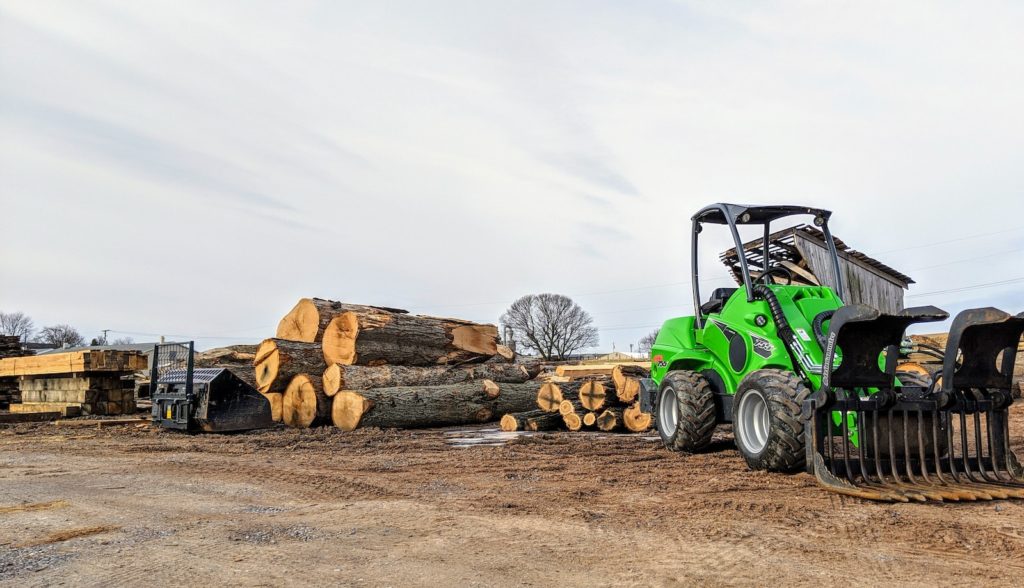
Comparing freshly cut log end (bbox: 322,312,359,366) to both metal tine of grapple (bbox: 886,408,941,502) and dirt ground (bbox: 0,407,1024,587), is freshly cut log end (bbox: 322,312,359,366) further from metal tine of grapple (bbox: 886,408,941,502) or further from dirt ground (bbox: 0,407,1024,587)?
metal tine of grapple (bbox: 886,408,941,502)

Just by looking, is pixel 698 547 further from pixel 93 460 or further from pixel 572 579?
pixel 93 460

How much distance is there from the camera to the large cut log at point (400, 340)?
13.1 meters

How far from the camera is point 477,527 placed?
4.44 meters

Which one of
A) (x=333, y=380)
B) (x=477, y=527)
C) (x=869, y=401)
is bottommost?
(x=477, y=527)

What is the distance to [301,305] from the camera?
13.8 metres

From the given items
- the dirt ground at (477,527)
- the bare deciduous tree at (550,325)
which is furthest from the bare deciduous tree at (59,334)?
the dirt ground at (477,527)

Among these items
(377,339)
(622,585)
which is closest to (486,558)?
(622,585)

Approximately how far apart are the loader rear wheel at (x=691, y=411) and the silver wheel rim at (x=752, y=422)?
0.91 metres

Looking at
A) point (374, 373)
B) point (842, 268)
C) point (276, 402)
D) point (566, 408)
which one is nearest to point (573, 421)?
Result: point (566, 408)

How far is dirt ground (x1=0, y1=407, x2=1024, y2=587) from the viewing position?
3.47 meters

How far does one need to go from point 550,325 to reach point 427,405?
1944 inches

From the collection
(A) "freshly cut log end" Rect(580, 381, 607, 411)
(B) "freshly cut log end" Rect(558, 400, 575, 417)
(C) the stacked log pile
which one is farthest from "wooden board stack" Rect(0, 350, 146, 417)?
(A) "freshly cut log end" Rect(580, 381, 607, 411)

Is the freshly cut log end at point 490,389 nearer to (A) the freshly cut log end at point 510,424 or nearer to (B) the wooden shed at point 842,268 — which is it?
(A) the freshly cut log end at point 510,424

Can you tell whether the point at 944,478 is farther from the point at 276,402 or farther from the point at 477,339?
the point at 477,339
